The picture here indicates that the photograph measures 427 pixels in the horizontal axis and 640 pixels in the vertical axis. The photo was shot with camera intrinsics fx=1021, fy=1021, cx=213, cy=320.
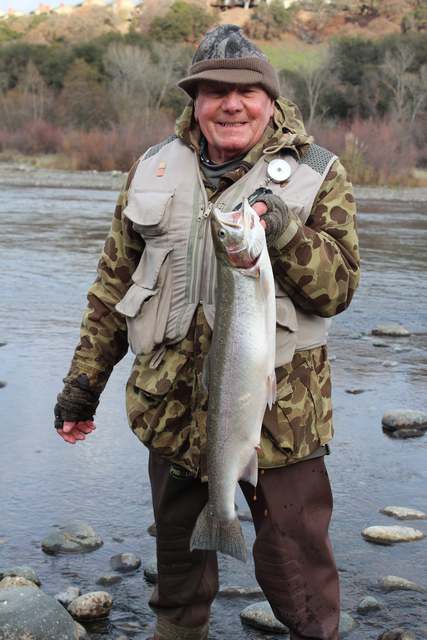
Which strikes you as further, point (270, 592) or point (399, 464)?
point (399, 464)

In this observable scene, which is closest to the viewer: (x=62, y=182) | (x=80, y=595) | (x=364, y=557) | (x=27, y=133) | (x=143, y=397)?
(x=143, y=397)

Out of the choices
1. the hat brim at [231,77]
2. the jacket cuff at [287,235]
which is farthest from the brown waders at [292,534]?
the hat brim at [231,77]

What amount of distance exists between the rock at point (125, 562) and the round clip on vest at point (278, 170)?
2201mm

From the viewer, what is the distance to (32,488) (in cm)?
575

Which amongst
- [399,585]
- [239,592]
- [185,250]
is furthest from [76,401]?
[399,585]

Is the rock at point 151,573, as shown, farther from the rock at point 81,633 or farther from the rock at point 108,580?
the rock at point 81,633

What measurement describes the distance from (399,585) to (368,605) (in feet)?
0.82

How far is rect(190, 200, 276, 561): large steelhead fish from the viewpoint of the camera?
10.2 feet

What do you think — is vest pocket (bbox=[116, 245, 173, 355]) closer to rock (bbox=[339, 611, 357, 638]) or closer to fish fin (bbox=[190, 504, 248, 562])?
fish fin (bbox=[190, 504, 248, 562])

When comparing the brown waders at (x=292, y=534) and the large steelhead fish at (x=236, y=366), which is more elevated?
the large steelhead fish at (x=236, y=366)

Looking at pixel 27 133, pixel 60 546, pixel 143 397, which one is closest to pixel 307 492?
pixel 143 397

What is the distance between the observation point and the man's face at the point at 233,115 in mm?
3533

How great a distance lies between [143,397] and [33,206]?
22669 millimetres

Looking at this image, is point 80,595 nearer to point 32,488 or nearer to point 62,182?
point 32,488
